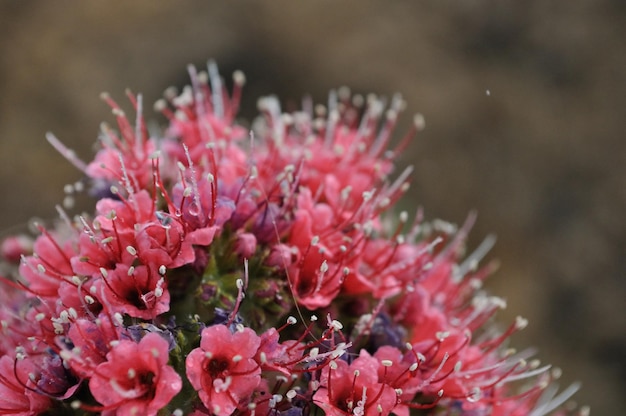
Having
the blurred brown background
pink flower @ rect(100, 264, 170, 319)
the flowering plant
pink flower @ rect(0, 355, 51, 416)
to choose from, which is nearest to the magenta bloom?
the flowering plant

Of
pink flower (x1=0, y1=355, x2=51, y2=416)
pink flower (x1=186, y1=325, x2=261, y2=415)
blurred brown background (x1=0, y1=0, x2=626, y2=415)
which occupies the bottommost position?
pink flower (x1=186, y1=325, x2=261, y2=415)

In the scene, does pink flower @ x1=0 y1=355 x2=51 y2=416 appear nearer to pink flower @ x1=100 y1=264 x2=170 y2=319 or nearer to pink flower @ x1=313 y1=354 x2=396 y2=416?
pink flower @ x1=100 y1=264 x2=170 y2=319

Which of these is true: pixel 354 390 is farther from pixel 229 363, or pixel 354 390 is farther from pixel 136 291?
pixel 136 291

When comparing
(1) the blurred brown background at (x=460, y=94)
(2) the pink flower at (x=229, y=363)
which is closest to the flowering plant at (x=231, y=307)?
(2) the pink flower at (x=229, y=363)

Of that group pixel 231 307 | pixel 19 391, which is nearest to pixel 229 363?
pixel 231 307

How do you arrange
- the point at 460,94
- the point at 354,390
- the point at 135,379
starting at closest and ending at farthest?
the point at 135,379, the point at 354,390, the point at 460,94

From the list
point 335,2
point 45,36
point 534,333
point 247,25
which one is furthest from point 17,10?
point 534,333

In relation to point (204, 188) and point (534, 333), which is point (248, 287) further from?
point (534, 333)
